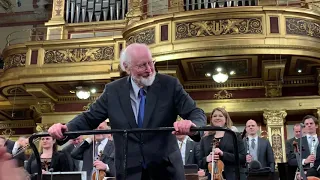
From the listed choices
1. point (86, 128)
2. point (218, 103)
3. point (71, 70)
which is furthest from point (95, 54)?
point (86, 128)

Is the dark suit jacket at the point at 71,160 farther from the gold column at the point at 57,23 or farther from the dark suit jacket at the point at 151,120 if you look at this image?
the gold column at the point at 57,23

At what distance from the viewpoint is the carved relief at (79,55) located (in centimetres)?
1022

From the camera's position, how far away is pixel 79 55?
1032cm

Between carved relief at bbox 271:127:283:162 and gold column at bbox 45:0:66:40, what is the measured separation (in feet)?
19.3

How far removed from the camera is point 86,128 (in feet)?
8.82

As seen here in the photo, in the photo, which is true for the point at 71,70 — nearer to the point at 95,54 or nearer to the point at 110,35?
the point at 95,54

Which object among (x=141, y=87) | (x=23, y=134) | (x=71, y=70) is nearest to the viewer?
(x=141, y=87)

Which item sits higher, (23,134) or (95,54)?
(95,54)

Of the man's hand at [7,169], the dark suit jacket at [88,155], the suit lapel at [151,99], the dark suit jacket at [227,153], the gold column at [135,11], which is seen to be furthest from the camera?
the gold column at [135,11]

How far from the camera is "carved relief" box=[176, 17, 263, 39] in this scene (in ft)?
28.6

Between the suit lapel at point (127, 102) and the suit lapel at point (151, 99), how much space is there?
76 millimetres

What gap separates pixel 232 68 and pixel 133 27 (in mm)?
2385

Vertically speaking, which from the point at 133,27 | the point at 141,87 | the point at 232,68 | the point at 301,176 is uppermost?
the point at 133,27

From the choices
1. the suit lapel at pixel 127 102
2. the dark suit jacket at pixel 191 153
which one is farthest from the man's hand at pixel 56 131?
the dark suit jacket at pixel 191 153
